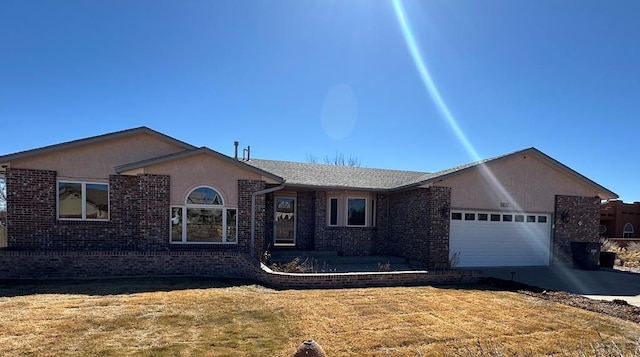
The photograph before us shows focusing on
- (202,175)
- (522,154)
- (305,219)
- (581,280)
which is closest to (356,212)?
(305,219)

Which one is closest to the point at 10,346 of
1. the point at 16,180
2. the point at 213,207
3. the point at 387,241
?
the point at 213,207

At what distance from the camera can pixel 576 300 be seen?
902 centimetres

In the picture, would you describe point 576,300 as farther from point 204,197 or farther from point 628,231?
point 628,231

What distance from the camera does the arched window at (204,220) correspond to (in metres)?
11.7

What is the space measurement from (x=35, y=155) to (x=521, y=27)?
51.3 ft

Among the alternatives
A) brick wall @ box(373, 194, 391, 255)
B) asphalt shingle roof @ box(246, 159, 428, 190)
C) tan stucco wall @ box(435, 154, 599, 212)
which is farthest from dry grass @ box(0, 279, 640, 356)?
brick wall @ box(373, 194, 391, 255)

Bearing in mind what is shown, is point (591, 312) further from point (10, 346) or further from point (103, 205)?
point (103, 205)

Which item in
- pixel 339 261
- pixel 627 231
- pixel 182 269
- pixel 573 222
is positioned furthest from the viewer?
pixel 627 231

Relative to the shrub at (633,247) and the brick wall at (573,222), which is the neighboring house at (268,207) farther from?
the shrub at (633,247)

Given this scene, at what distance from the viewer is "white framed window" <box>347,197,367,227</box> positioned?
15605 mm

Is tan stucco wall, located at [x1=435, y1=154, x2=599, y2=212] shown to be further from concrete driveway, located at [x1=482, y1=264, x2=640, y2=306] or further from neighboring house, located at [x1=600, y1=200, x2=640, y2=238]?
neighboring house, located at [x1=600, y1=200, x2=640, y2=238]

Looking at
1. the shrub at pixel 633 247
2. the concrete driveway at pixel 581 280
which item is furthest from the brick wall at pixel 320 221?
the shrub at pixel 633 247

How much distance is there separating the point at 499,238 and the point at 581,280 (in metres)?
3.00

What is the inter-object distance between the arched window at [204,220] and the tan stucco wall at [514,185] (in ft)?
25.6
